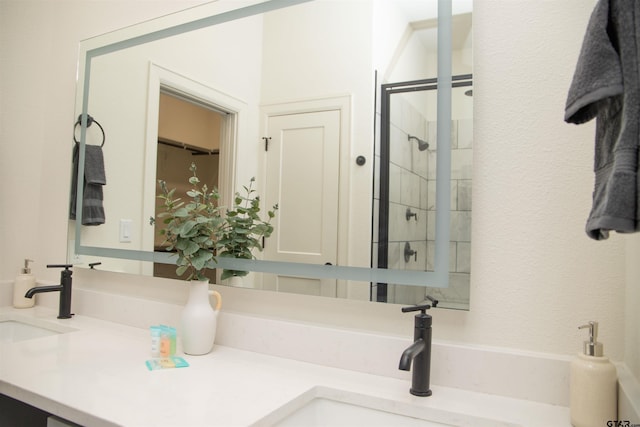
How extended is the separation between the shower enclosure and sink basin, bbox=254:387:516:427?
230mm

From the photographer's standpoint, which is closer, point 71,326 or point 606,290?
point 606,290

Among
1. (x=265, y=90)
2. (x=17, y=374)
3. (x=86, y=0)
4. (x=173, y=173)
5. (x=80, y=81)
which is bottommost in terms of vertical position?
(x=17, y=374)

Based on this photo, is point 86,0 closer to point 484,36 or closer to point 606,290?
point 484,36

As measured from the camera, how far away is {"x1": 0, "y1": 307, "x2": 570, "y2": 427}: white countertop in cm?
77

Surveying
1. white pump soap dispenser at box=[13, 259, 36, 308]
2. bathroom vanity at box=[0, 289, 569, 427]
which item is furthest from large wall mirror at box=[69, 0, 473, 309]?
white pump soap dispenser at box=[13, 259, 36, 308]

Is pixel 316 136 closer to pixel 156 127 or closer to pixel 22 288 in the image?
pixel 156 127

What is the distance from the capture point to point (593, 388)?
2.31 ft

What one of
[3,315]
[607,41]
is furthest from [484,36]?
[3,315]

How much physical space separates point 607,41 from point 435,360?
0.69m

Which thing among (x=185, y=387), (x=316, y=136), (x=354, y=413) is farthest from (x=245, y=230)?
(x=354, y=413)

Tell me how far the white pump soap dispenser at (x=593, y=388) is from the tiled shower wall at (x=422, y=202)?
246 millimetres

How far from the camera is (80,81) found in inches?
65.3

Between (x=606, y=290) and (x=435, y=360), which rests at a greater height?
(x=606, y=290)

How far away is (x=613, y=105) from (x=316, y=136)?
2.35 ft
